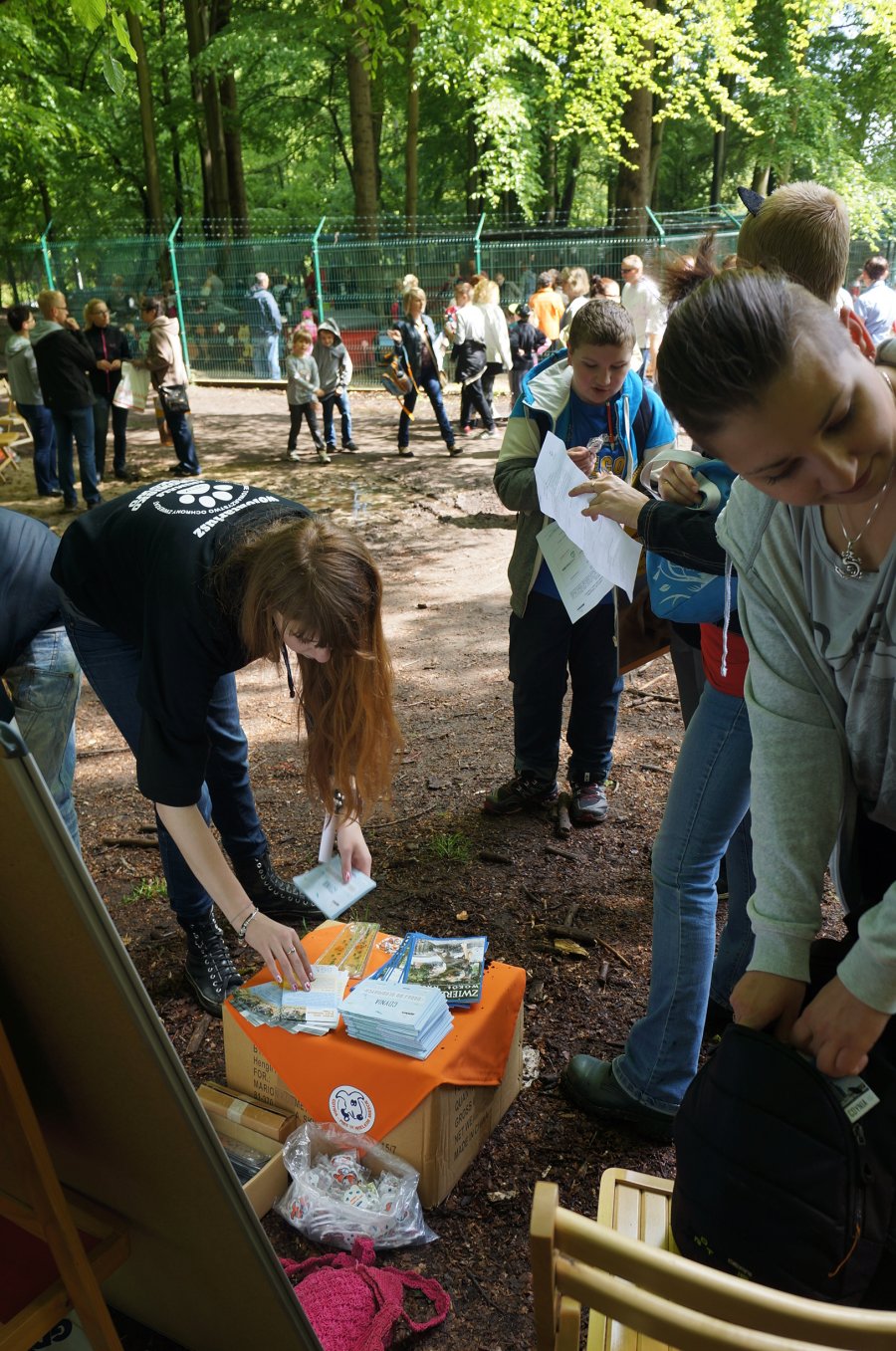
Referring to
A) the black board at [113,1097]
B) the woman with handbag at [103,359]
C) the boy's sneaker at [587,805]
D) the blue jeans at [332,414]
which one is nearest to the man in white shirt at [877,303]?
the blue jeans at [332,414]

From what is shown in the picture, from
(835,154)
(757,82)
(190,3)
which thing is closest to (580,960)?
(757,82)

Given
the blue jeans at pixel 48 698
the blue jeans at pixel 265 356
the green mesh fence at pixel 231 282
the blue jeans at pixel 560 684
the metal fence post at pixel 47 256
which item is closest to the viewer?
the blue jeans at pixel 48 698

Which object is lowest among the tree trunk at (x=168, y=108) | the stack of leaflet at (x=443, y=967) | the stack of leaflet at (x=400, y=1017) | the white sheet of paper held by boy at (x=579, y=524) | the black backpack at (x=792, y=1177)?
the stack of leaflet at (x=443, y=967)

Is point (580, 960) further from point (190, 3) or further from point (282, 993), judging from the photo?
point (190, 3)

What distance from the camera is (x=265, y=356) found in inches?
654

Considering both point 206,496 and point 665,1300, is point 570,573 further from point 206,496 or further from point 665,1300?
point 665,1300

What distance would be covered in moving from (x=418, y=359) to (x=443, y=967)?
919 centimetres

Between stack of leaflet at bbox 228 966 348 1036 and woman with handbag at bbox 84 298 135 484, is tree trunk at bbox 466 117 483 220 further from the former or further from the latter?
stack of leaflet at bbox 228 966 348 1036

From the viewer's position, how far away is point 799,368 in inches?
45.5

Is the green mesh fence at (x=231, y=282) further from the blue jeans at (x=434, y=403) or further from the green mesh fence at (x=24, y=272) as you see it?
the blue jeans at (x=434, y=403)

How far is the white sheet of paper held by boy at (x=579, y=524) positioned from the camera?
2.96m

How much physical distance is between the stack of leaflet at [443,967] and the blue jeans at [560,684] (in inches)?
52.0

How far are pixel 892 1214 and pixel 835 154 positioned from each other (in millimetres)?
24567

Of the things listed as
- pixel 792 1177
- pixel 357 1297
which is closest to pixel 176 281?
pixel 357 1297
